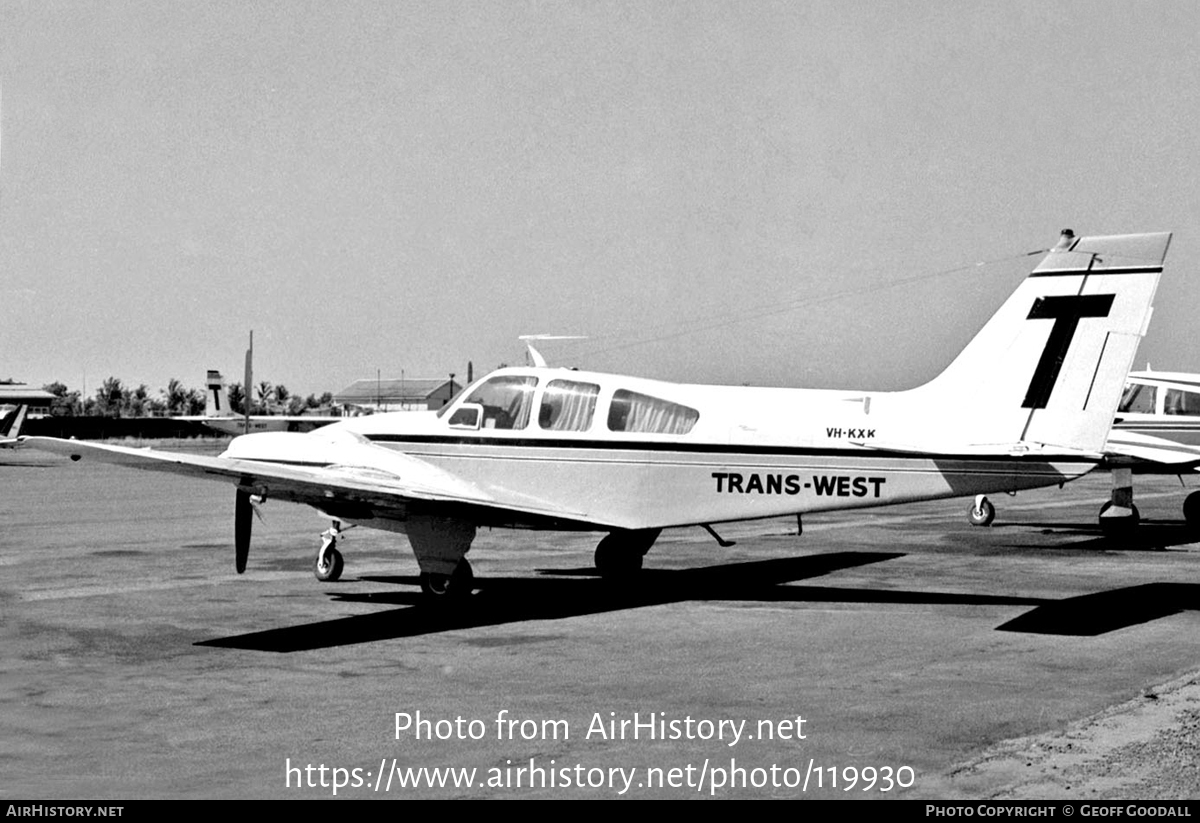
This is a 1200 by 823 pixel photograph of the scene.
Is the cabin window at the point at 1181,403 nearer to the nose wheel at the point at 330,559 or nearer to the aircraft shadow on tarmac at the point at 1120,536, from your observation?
the aircraft shadow on tarmac at the point at 1120,536

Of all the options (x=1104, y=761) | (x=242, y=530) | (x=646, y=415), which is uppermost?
(x=646, y=415)

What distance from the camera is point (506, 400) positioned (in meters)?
15.4

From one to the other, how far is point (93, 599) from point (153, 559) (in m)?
4.17

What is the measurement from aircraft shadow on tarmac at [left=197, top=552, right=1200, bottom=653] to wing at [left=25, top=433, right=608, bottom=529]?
1012 mm

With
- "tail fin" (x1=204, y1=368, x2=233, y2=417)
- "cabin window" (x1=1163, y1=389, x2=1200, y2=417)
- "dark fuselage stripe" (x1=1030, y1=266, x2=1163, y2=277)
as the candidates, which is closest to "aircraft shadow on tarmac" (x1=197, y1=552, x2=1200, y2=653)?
"dark fuselage stripe" (x1=1030, y1=266, x2=1163, y2=277)

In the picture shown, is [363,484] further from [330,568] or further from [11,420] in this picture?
[11,420]

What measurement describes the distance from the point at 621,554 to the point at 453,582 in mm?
2681

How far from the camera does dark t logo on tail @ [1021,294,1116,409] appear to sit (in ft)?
45.3

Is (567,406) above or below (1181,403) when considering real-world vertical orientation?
below

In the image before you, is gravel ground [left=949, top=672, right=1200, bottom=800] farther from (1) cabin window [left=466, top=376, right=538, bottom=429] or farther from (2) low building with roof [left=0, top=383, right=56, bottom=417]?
(2) low building with roof [left=0, top=383, right=56, bottom=417]

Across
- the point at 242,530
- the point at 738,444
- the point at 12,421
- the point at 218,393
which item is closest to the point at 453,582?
the point at 242,530

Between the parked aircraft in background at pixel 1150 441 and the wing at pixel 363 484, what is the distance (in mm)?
12138
